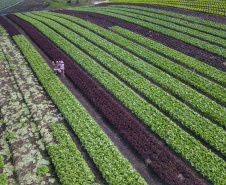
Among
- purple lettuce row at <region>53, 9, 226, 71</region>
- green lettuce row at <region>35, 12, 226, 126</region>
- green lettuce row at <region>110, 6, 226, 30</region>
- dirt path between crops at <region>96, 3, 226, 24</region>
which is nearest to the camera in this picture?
green lettuce row at <region>35, 12, 226, 126</region>

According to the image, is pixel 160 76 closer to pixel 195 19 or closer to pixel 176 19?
pixel 176 19

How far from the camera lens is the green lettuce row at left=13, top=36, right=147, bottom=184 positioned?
9242 mm

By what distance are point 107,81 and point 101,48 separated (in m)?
8.25

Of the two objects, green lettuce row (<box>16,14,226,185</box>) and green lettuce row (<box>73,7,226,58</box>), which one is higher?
green lettuce row (<box>73,7,226,58</box>)

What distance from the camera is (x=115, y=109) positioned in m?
13.4

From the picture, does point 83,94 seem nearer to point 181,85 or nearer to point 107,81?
point 107,81

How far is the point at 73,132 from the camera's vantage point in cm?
1203

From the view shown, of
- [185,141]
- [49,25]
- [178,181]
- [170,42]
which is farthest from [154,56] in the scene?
[49,25]

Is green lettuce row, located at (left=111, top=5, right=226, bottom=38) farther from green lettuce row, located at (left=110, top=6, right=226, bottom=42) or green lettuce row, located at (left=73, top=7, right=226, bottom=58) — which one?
green lettuce row, located at (left=73, top=7, right=226, bottom=58)

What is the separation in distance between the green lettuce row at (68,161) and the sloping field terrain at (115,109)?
52mm

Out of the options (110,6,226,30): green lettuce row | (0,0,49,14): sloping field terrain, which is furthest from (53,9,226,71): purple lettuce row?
(0,0,49,14): sloping field terrain

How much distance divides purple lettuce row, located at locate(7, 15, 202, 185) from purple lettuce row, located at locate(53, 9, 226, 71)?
12091 mm

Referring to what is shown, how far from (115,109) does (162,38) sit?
1605cm

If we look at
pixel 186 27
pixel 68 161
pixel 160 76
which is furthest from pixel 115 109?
pixel 186 27
